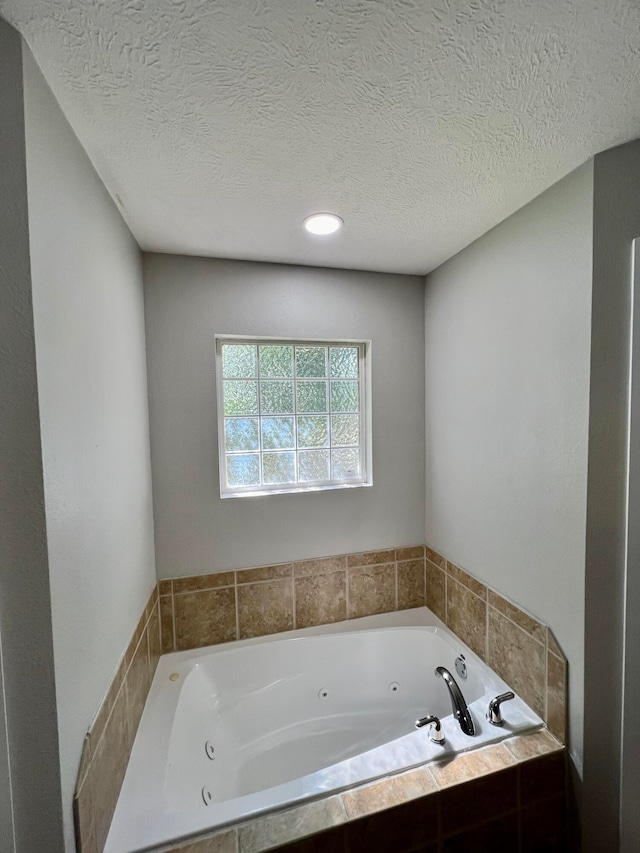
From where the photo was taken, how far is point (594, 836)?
1.11 meters

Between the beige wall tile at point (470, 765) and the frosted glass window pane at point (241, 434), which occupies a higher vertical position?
the frosted glass window pane at point (241, 434)

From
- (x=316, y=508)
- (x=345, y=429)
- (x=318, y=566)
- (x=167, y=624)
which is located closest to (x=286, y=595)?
(x=318, y=566)

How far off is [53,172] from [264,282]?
3.38 feet

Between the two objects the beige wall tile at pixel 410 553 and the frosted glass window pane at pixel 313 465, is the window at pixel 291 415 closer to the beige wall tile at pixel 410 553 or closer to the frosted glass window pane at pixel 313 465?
the frosted glass window pane at pixel 313 465

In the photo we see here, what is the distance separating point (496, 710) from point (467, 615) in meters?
0.43

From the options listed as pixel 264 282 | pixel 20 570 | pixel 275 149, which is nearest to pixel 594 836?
pixel 20 570

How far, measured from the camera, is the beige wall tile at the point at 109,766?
0.91 meters

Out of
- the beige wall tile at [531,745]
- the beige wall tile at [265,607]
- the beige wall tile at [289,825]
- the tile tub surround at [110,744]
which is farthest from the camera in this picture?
the beige wall tile at [265,607]

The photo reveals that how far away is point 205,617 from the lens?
175 centimetres

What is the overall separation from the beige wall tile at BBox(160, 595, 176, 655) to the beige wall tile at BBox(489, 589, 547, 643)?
154cm

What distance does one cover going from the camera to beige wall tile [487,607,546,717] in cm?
128

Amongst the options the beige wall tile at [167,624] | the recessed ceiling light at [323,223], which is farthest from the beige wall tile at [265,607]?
the recessed ceiling light at [323,223]

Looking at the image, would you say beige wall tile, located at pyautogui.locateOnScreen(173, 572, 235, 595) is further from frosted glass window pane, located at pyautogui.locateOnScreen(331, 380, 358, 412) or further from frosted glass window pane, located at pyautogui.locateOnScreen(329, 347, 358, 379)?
frosted glass window pane, located at pyautogui.locateOnScreen(329, 347, 358, 379)

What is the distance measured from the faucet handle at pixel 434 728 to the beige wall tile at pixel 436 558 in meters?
0.74
